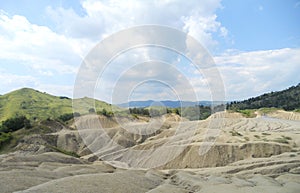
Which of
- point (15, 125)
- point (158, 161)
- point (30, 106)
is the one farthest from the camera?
point (30, 106)

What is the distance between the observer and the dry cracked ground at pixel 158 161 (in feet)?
46.0

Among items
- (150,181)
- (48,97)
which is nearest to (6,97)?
(48,97)

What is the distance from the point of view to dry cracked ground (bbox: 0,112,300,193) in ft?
46.0

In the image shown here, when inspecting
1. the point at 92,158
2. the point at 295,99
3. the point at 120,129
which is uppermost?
the point at 295,99

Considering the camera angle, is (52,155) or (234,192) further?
(52,155)

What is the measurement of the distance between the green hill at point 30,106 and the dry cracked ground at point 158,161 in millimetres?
56596

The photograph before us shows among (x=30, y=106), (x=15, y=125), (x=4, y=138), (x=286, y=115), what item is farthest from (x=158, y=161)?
(x=30, y=106)

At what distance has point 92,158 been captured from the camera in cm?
4619

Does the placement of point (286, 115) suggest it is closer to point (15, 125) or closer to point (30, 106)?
point (15, 125)

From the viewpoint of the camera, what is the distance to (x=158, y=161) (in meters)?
37.8

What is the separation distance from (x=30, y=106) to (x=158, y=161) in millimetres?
116629

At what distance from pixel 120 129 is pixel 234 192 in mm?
49447

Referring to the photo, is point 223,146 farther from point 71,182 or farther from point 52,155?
point 71,182

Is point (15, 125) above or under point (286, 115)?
under
